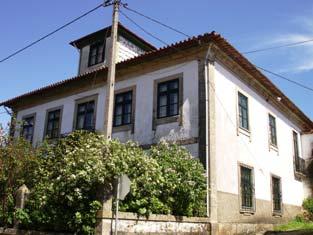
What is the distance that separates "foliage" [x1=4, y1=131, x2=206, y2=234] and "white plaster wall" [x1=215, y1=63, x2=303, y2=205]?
6.82 ft

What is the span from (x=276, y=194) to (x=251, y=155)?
10.4ft

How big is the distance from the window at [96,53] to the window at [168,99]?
22.4 ft

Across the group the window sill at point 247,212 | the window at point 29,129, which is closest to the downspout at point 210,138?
the window sill at point 247,212

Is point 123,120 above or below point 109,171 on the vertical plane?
above

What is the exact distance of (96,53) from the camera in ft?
69.4

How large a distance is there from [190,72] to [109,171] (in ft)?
20.3

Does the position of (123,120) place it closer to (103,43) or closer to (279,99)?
(103,43)

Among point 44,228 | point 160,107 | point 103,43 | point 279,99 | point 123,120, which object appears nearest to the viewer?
point 44,228

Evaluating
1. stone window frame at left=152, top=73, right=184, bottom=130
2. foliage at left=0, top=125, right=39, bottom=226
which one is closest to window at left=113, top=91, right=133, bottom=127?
stone window frame at left=152, top=73, right=184, bottom=130

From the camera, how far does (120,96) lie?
1645cm

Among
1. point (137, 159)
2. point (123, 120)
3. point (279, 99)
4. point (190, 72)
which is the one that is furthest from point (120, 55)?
point (137, 159)

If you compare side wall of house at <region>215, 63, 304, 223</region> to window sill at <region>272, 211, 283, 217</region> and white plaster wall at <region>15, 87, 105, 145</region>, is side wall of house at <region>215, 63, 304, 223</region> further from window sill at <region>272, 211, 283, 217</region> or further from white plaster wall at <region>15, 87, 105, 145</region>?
white plaster wall at <region>15, 87, 105, 145</region>

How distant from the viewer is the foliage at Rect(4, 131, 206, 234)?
30.2 ft

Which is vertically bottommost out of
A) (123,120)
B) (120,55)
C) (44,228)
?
(44,228)
